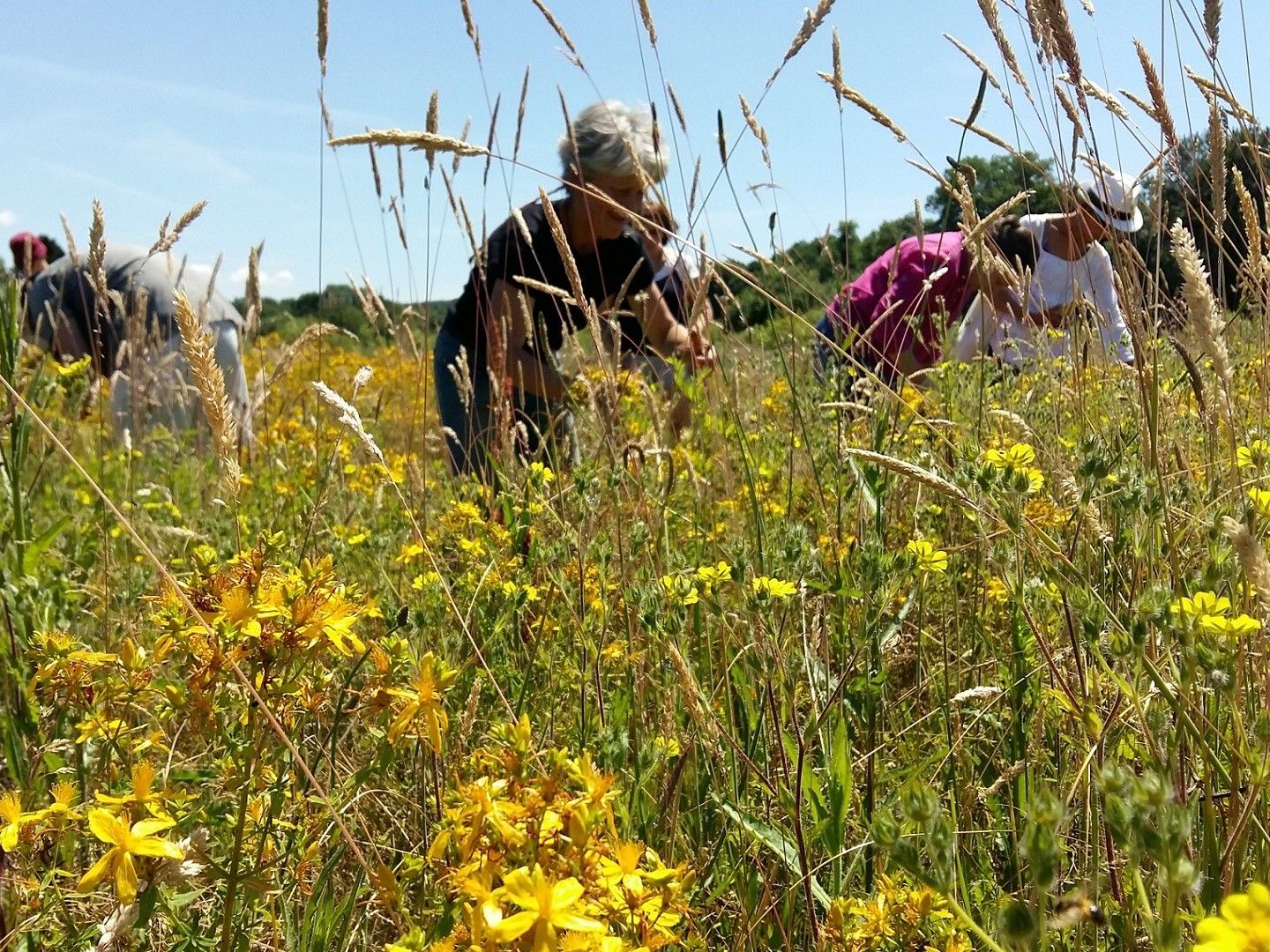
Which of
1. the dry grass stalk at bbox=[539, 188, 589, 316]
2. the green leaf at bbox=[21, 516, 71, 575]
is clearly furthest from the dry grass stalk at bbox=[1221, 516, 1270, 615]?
the green leaf at bbox=[21, 516, 71, 575]

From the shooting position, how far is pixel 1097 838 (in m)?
1.16

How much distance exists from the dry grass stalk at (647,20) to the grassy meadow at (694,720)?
628 millimetres

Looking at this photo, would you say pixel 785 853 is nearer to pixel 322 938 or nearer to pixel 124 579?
pixel 322 938

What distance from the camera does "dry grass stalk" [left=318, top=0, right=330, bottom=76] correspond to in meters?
2.00

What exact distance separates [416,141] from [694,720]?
0.85 metres

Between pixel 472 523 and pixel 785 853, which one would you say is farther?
pixel 472 523

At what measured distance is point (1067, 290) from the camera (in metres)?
3.53

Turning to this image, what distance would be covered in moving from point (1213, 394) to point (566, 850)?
4.65ft

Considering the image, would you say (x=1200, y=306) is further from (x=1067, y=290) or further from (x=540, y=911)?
(x=1067, y=290)

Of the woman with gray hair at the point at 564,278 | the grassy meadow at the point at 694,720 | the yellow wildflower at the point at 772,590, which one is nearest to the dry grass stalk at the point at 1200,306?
the grassy meadow at the point at 694,720

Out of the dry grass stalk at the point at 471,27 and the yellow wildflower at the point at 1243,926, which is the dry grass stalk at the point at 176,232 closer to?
the dry grass stalk at the point at 471,27

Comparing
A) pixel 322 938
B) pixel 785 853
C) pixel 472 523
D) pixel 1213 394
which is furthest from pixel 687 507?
pixel 322 938

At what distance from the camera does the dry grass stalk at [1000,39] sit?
1533 millimetres

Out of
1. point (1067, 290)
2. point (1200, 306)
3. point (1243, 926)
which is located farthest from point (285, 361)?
point (1067, 290)
